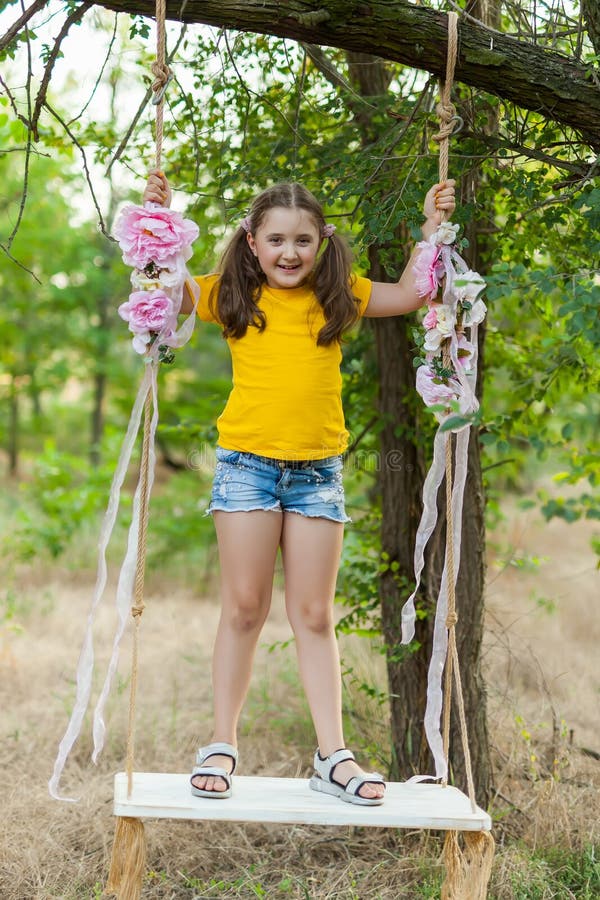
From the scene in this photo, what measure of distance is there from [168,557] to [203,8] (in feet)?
16.9

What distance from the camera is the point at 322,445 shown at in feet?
8.55

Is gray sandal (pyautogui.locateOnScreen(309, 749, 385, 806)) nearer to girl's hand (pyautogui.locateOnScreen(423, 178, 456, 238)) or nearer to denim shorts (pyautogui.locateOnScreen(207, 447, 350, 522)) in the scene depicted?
denim shorts (pyautogui.locateOnScreen(207, 447, 350, 522))

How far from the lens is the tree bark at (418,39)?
7.40 feet

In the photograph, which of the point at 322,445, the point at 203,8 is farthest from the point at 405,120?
the point at 322,445

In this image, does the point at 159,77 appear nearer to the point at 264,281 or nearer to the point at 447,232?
the point at 264,281

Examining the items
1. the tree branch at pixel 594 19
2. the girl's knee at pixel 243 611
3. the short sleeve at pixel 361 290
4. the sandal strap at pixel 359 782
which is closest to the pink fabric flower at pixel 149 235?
the short sleeve at pixel 361 290

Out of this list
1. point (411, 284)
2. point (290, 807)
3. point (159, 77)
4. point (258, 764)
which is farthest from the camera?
point (258, 764)

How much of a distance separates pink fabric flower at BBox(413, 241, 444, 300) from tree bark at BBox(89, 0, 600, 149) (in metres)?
0.43

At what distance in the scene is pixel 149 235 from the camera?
239cm

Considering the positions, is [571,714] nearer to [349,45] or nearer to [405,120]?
[405,120]

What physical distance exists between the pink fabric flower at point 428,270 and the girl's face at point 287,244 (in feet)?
Result: 1.01

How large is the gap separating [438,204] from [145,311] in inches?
33.0

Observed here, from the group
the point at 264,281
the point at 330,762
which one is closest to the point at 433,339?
the point at 264,281

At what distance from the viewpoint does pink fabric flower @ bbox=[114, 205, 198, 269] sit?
2.39 metres
